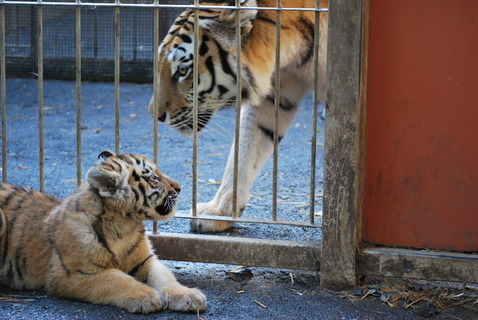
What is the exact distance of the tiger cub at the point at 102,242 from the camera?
221cm

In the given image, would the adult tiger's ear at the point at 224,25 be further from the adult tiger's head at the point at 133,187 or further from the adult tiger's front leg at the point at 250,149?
the adult tiger's head at the point at 133,187

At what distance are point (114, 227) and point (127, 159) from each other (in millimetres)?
245

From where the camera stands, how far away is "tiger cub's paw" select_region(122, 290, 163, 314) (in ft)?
7.00

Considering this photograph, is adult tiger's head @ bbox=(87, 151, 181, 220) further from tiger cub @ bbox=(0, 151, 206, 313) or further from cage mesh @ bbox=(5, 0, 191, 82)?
cage mesh @ bbox=(5, 0, 191, 82)

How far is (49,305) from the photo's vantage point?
224 cm

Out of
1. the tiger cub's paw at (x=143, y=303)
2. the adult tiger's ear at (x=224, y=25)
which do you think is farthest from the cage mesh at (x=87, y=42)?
the tiger cub's paw at (x=143, y=303)

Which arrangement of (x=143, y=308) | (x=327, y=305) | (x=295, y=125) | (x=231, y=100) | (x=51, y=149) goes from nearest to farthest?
1. (x=143, y=308)
2. (x=327, y=305)
3. (x=231, y=100)
4. (x=51, y=149)
5. (x=295, y=125)

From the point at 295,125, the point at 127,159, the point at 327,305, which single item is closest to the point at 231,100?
the point at 127,159

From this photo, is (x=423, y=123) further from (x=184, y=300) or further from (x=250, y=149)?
(x=250, y=149)

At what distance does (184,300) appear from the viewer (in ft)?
7.11

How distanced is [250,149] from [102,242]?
4.33ft

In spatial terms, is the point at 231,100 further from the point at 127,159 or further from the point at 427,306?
the point at 427,306

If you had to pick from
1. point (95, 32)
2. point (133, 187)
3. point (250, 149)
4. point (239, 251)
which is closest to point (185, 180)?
point (250, 149)

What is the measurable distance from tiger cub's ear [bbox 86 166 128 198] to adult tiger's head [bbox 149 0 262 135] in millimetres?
1053
